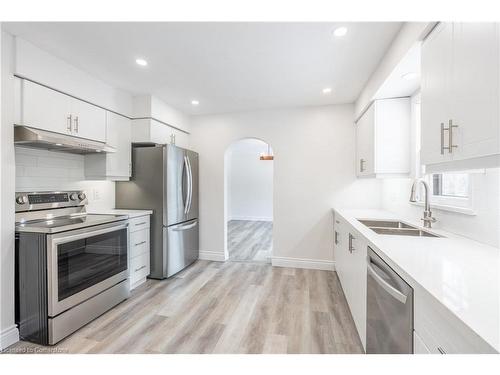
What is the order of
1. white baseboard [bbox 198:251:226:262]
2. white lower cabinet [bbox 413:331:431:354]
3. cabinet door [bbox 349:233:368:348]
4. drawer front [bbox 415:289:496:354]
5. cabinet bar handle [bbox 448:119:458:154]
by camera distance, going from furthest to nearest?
white baseboard [bbox 198:251:226:262]
cabinet door [bbox 349:233:368:348]
cabinet bar handle [bbox 448:119:458:154]
white lower cabinet [bbox 413:331:431:354]
drawer front [bbox 415:289:496:354]

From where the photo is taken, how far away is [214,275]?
10.7ft

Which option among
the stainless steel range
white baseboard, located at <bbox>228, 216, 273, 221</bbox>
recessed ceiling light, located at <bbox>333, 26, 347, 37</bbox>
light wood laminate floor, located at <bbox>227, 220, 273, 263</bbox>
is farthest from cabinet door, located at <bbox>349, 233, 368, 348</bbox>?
white baseboard, located at <bbox>228, 216, 273, 221</bbox>

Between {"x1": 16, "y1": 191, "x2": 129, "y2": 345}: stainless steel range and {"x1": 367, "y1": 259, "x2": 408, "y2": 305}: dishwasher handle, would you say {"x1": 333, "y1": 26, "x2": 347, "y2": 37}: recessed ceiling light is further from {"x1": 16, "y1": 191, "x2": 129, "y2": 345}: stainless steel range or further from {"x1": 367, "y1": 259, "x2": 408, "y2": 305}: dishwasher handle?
{"x1": 16, "y1": 191, "x2": 129, "y2": 345}: stainless steel range

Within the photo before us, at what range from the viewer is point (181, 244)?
336 cm

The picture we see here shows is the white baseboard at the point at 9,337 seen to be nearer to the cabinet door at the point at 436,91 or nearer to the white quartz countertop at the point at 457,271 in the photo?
the white quartz countertop at the point at 457,271

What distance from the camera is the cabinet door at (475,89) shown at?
893 mm

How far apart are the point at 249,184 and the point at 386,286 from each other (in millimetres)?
6882

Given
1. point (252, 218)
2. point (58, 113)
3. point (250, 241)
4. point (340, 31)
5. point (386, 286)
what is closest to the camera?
point (386, 286)

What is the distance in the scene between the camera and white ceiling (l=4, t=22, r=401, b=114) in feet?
5.66

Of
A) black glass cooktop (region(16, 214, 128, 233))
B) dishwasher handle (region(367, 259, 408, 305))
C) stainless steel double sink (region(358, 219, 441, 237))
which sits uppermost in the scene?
black glass cooktop (region(16, 214, 128, 233))

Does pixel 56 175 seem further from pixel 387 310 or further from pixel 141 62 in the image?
pixel 387 310

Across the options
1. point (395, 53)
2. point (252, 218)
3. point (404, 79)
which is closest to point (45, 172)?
point (395, 53)

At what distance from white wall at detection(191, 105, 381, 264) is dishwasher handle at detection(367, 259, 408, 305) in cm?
201
